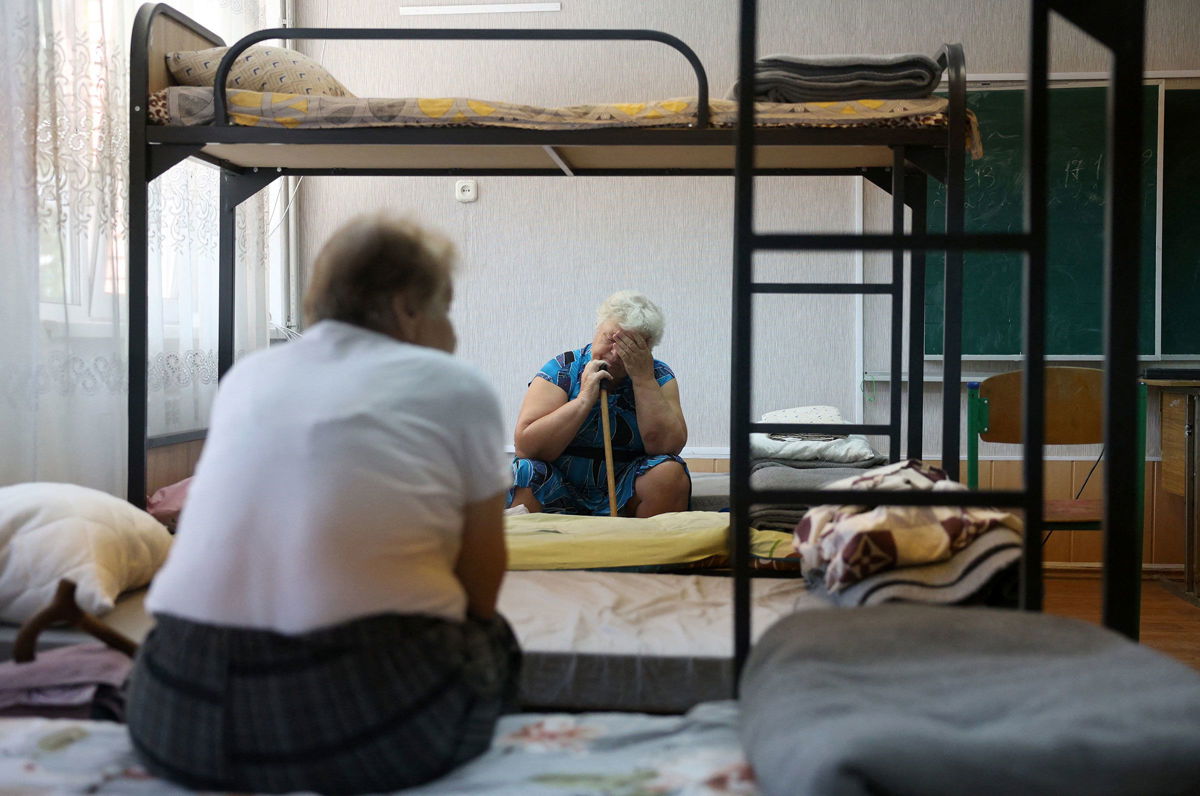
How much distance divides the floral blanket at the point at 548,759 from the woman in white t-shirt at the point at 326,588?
0.04m

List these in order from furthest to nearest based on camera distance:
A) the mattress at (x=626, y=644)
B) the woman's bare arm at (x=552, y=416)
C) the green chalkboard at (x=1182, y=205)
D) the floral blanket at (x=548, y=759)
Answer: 1. the green chalkboard at (x=1182, y=205)
2. the woman's bare arm at (x=552, y=416)
3. the mattress at (x=626, y=644)
4. the floral blanket at (x=548, y=759)

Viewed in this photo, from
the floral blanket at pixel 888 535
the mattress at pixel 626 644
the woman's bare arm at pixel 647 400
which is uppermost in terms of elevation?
the woman's bare arm at pixel 647 400

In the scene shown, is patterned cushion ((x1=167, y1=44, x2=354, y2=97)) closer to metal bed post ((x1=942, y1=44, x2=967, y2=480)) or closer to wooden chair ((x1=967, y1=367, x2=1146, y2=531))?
metal bed post ((x1=942, y1=44, x2=967, y2=480))

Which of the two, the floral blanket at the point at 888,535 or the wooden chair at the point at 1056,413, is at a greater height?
the wooden chair at the point at 1056,413

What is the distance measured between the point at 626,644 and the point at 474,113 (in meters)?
1.39

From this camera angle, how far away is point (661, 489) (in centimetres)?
319

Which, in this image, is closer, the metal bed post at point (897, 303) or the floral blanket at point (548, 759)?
the floral blanket at point (548, 759)

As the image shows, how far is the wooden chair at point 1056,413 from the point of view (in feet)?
10.8

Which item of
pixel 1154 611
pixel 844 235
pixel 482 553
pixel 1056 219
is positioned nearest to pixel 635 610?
pixel 482 553

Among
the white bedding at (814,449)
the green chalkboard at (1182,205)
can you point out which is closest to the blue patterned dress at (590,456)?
the white bedding at (814,449)

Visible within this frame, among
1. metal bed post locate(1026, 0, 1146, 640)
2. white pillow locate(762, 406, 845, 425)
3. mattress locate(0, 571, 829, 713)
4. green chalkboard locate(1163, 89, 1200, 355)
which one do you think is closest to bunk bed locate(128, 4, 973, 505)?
mattress locate(0, 571, 829, 713)

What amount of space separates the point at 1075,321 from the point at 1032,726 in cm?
374

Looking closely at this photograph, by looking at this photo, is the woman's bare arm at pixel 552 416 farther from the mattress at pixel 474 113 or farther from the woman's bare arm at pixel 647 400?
the mattress at pixel 474 113

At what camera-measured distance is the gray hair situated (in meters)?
3.22
